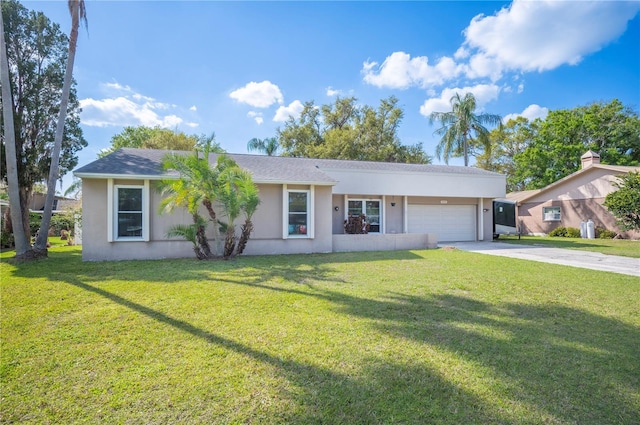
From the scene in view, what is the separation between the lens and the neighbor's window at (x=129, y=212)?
991cm

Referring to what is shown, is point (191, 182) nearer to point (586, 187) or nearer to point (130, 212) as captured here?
point (130, 212)

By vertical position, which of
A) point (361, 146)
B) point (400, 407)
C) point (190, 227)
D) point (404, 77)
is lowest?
point (400, 407)

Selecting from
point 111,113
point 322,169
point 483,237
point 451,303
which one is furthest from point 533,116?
point 111,113

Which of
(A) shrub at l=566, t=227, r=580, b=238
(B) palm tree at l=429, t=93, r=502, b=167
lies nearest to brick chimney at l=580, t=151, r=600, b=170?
(A) shrub at l=566, t=227, r=580, b=238

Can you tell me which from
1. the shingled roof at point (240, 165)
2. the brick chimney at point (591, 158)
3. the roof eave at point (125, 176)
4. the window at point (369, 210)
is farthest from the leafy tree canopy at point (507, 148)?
the roof eave at point (125, 176)

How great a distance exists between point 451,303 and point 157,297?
5083mm

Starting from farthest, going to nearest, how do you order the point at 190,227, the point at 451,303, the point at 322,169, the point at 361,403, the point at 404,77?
the point at 404,77
the point at 322,169
the point at 190,227
the point at 451,303
the point at 361,403

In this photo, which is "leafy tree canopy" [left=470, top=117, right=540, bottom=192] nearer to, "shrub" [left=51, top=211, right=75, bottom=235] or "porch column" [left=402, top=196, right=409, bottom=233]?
"porch column" [left=402, top=196, right=409, bottom=233]

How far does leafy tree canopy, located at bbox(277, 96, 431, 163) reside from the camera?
1148 inches

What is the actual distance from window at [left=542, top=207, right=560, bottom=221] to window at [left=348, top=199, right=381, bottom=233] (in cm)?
1590

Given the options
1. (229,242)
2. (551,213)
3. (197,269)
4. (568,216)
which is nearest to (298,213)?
(229,242)

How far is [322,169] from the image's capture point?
47.2 feet

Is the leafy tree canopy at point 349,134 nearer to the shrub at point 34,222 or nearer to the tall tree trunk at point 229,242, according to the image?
the tall tree trunk at point 229,242

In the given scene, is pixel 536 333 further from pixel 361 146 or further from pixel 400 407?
pixel 361 146
